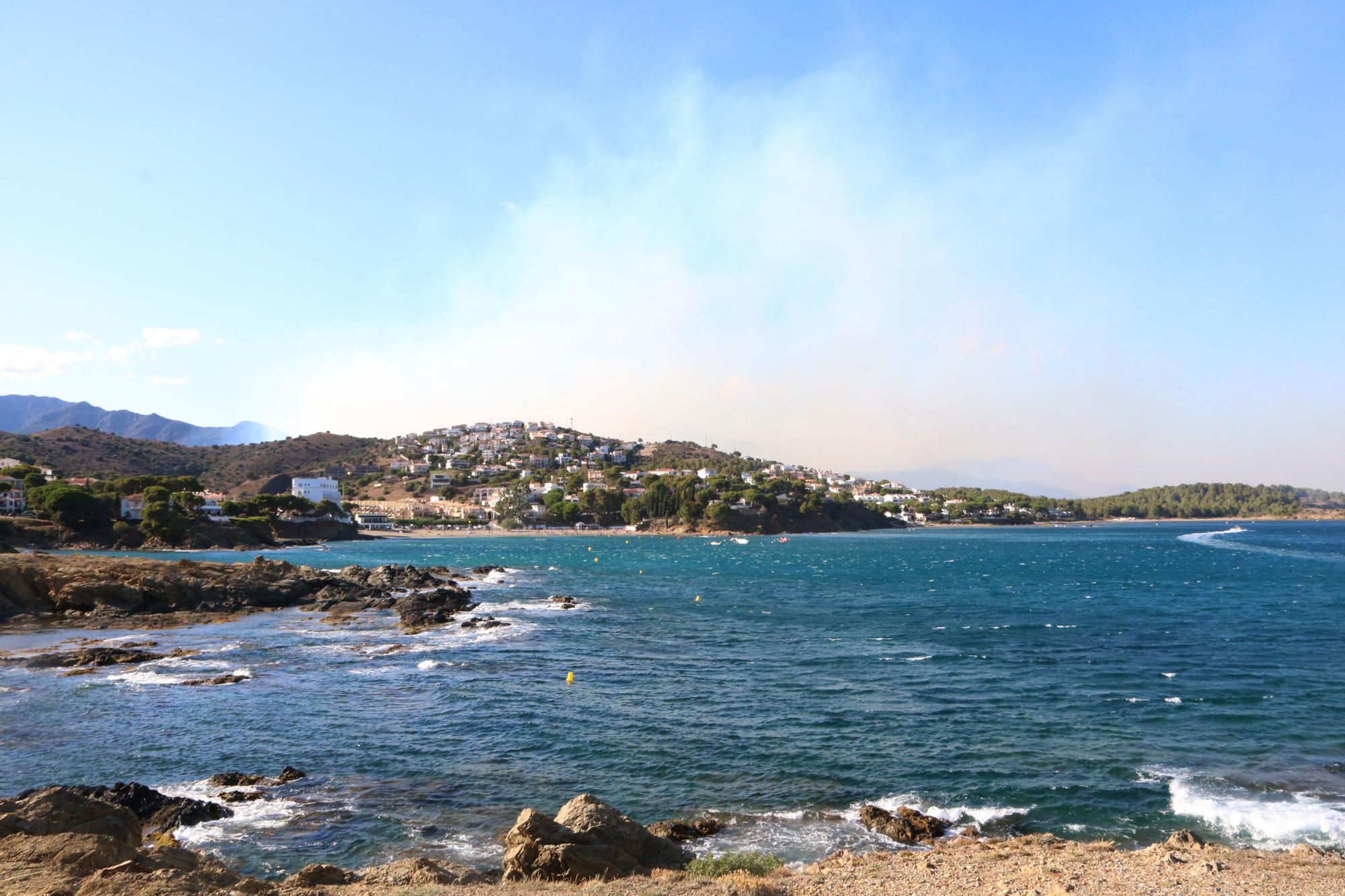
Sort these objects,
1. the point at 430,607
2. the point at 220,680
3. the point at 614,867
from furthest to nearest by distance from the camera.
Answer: the point at 430,607 < the point at 220,680 < the point at 614,867

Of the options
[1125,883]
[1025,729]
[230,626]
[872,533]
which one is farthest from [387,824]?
[872,533]

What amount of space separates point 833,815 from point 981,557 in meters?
88.3

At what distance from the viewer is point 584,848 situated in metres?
13.1

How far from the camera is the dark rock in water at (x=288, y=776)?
18.6 m

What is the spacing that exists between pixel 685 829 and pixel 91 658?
28.0m

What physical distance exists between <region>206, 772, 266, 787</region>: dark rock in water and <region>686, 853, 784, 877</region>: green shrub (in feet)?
35.9

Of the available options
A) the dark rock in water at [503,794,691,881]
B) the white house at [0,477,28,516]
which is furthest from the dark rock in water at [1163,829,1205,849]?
the white house at [0,477,28,516]

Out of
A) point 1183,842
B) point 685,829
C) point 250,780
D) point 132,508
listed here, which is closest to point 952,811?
point 1183,842

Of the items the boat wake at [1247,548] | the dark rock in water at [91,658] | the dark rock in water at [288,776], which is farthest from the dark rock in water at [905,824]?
the boat wake at [1247,548]

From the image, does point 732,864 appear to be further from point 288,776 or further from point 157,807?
point 157,807

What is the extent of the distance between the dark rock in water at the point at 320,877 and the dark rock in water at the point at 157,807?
4.68 m

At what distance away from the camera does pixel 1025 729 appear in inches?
890

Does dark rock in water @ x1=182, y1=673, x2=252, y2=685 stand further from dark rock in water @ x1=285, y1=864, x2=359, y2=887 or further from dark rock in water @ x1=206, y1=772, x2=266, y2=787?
dark rock in water @ x1=285, y1=864, x2=359, y2=887

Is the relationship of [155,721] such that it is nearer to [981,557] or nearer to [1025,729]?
[1025,729]
